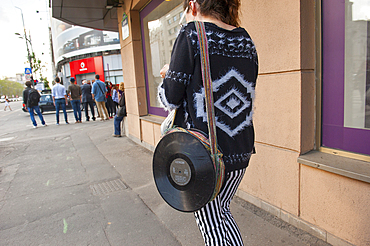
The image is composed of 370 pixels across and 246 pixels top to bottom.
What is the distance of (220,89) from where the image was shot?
121 cm

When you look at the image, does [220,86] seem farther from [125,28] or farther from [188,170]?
[125,28]

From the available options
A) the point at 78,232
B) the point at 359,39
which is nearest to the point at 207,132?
the point at 359,39

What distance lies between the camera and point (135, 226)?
8.83 feet

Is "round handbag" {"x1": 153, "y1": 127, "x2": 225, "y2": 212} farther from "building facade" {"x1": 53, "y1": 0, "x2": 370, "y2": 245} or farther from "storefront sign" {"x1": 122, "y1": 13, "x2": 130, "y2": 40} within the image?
"storefront sign" {"x1": 122, "y1": 13, "x2": 130, "y2": 40}

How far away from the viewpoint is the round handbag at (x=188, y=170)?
114 cm

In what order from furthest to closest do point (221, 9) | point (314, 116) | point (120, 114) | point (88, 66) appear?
point (88, 66), point (120, 114), point (314, 116), point (221, 9)

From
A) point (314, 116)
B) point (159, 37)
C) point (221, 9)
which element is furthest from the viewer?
point (159, 37)

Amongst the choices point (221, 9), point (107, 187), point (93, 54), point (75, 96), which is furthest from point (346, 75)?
point (93, 54)

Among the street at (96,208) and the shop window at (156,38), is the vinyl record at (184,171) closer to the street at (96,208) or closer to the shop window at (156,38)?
the street at (96,208)

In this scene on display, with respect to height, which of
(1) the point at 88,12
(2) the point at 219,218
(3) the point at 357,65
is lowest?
(2) the point at 219,218

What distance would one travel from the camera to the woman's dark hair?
124 cm

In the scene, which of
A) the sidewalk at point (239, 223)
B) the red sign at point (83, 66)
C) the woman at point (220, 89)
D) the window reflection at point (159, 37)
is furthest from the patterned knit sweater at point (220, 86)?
the red sign at point (83, 66)

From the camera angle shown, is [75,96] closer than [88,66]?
Yes

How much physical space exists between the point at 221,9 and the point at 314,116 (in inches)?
62.7
